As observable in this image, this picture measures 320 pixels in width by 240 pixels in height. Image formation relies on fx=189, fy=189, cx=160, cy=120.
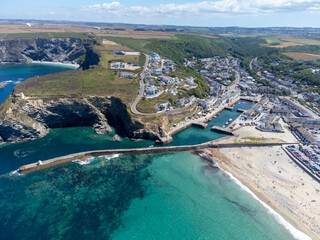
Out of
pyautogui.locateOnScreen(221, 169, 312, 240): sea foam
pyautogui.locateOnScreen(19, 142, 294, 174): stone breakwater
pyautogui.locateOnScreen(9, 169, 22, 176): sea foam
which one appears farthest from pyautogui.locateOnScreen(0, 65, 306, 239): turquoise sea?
pyautogui.locateOnScreen(19, 142, 294, 174): stone breakwater

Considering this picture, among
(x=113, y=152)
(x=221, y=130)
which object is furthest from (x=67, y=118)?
(x=221, y=130)

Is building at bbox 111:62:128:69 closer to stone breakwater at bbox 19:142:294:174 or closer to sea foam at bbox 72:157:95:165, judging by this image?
stone breakwater at bbox 19:142:294:174

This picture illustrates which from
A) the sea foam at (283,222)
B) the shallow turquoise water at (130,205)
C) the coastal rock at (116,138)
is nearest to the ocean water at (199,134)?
the shallow turquoise water at (130,205)

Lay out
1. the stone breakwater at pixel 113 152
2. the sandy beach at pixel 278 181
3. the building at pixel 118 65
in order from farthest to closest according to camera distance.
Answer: the building at pixel 118 65 < the stone breakwater at pixel 113 152 < the sandy beach at pixel 278 181

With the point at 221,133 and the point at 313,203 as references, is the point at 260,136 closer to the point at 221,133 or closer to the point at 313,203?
the point at 221,133

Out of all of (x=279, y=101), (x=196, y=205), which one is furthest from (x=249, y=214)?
(x=279, y=101)

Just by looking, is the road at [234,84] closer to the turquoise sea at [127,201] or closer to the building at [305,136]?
the building at [305,136]
